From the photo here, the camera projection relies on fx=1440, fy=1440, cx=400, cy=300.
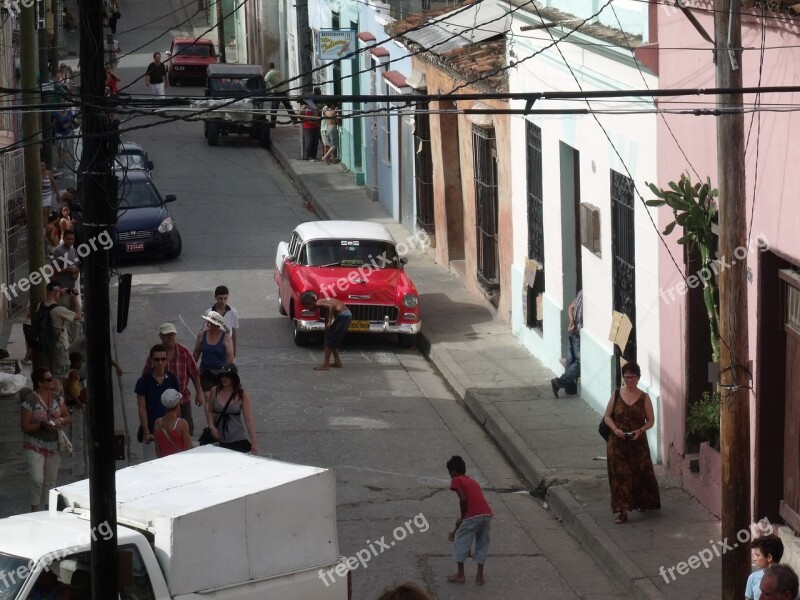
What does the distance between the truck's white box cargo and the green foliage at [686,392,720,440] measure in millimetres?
4871

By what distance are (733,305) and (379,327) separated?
34.1 feet

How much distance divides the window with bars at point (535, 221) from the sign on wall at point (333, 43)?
13.2m

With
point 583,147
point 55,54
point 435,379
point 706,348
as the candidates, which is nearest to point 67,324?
point 435,379

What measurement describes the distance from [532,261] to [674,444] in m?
5.60

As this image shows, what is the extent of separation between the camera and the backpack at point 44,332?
16.4 metres

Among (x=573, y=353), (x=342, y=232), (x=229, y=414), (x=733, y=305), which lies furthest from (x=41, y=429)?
(x=342, y=232)

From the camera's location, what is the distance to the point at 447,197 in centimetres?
2516

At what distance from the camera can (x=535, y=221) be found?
19609 mm

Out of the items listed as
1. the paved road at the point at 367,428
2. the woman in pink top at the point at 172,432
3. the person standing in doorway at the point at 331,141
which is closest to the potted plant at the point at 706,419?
the paved road at the point at 367,428

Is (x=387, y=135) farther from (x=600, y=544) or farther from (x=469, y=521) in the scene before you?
(x=469, y=521)

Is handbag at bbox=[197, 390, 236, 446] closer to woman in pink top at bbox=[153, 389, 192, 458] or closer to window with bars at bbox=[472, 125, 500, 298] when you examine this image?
woman in pink top at bbox=[153, 389, 192, 458]

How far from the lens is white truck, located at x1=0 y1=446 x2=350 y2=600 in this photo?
30.0ft

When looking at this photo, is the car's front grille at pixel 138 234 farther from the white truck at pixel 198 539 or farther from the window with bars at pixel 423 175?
the white truck at pixel 198 539

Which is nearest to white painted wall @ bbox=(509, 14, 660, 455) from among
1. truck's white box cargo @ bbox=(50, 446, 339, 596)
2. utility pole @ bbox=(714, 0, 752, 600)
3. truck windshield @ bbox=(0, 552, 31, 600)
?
utility pole @ bbox=(714, 0, 752, 600)
